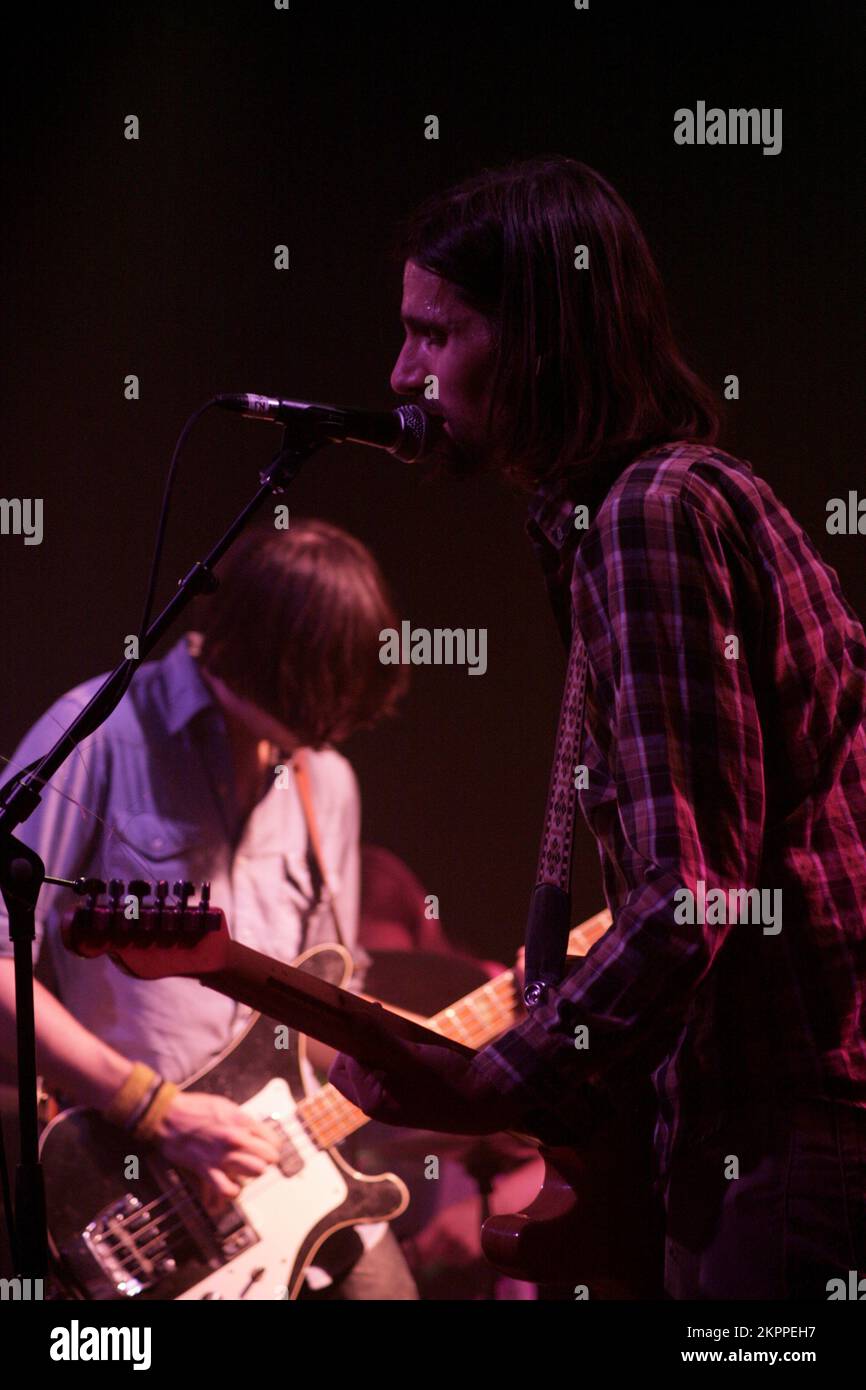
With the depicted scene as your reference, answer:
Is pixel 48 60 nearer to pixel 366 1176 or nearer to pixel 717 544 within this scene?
pixel 717 544

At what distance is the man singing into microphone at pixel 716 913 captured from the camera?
1331 mm

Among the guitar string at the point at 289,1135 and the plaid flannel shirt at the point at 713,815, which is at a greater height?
the plaid flannel shirt at the point at 713,815

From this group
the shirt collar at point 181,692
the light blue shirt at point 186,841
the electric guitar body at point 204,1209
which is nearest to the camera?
the electric guitar body at point 204,1209

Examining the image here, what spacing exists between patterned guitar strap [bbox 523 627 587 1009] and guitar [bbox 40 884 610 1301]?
3.98 ft

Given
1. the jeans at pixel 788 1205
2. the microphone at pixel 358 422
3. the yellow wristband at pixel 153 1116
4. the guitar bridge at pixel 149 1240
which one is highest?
the microphone at pixel 358 422

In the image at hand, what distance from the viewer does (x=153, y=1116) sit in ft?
10.1

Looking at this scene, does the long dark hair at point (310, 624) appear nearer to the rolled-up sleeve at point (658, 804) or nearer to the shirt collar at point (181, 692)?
the shirt collar at point (181, 692)

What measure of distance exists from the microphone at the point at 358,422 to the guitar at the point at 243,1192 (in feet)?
5.21

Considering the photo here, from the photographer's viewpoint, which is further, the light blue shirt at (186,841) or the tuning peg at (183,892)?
the light blue shirt at (186,841)

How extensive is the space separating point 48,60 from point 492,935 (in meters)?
2.57

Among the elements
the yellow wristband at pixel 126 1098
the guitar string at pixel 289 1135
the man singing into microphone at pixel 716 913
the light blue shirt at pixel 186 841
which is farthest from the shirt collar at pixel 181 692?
the man singing into microphone at pixel 716 913

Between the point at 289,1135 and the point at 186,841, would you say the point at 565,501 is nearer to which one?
the point at 186,841

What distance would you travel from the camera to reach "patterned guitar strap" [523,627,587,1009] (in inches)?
71.4

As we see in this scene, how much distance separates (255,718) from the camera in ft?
10.8
